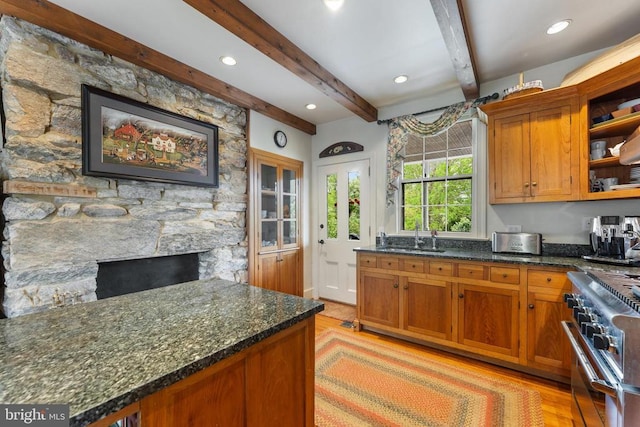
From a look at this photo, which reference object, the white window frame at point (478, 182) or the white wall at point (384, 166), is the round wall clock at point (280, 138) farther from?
the white window frame at point (478, 182)

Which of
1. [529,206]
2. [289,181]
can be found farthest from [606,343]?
[289,181]

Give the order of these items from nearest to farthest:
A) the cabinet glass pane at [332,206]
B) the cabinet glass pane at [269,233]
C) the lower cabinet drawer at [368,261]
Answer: the lower cabinet drawer at [368,261], the cabinet glass pane at [269,233], the cabinet glass pane at [332,206]

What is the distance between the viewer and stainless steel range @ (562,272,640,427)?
101cm

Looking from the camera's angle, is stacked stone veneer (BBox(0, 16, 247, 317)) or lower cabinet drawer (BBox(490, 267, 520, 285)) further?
lower cabinet drawer (BBox(490, 267, 520, 285))

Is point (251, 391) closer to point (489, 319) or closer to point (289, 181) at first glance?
point (489, 319)

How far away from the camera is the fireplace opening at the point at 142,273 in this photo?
2307 millimetres

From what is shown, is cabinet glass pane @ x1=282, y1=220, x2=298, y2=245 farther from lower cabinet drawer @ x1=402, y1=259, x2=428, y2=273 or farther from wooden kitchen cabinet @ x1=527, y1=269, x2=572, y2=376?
wooden kitchen cabinet @ x1=527, y1=269, x2=572, y2=376

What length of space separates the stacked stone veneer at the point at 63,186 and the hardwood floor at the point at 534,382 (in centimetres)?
241

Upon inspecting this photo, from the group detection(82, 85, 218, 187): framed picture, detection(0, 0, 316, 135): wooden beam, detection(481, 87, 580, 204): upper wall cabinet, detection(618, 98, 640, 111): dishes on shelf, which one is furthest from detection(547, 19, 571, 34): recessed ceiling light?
Result: detection(82, 85, 218, 187): framed picture

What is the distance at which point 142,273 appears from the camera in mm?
2535

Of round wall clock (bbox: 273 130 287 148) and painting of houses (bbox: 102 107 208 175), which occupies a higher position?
round wall clock (bbox: 273 130 287 148)

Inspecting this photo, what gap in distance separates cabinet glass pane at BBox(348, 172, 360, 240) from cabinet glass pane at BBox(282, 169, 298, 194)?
2.66ft

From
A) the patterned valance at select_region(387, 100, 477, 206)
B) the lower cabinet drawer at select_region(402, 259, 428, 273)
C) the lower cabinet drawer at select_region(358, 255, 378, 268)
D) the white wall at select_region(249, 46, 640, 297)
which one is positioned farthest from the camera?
the patterned valance at select_region(387, 100, 477, 206)

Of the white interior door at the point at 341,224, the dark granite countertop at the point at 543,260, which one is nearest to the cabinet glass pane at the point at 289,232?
the white interior door at the point at 341,224
